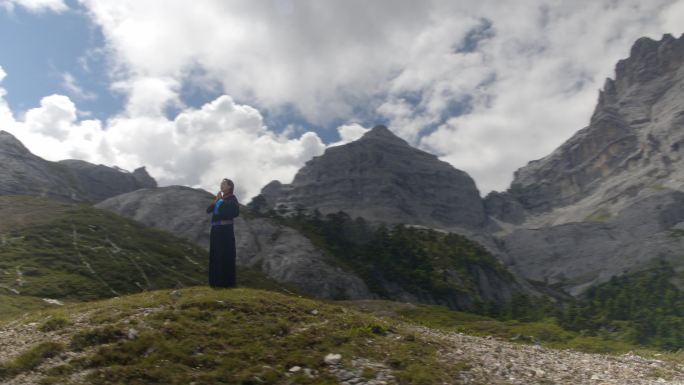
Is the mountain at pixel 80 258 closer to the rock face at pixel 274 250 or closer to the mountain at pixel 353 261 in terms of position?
the rock face at pixel 274 250

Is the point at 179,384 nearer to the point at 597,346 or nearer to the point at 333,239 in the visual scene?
the point at 597,346

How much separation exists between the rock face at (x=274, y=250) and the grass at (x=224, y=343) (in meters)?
112

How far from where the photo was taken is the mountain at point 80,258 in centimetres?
6125

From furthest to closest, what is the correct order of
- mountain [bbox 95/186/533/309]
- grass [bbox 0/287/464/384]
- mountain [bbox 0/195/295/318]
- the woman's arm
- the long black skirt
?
mountain [bbox 95/186/533/309], mountain [bbox 0/195/295/318], the woman's arm, the long black skirt, grass [bbox 0/287/464/384]

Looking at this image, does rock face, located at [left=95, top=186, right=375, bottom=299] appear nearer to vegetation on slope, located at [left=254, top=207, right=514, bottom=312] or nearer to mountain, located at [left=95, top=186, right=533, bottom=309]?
mountain, located at [left=95, top=186, right=533, bottom=309]

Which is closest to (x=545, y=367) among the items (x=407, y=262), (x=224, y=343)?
(x=224, y=343)

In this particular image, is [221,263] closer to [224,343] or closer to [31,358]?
[224,343]

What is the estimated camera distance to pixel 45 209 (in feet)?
388

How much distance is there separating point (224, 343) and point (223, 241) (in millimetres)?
12369

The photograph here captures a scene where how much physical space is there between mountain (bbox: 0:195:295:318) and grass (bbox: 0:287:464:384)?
26.3m

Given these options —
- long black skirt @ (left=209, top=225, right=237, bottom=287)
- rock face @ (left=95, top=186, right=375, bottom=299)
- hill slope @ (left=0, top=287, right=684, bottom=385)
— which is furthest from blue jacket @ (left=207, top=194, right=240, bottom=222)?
rock face @ (left=95, top=186, right=375, bottom=299)

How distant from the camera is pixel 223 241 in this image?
1248 inches

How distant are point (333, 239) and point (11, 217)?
107 m

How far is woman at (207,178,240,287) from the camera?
31.0m
